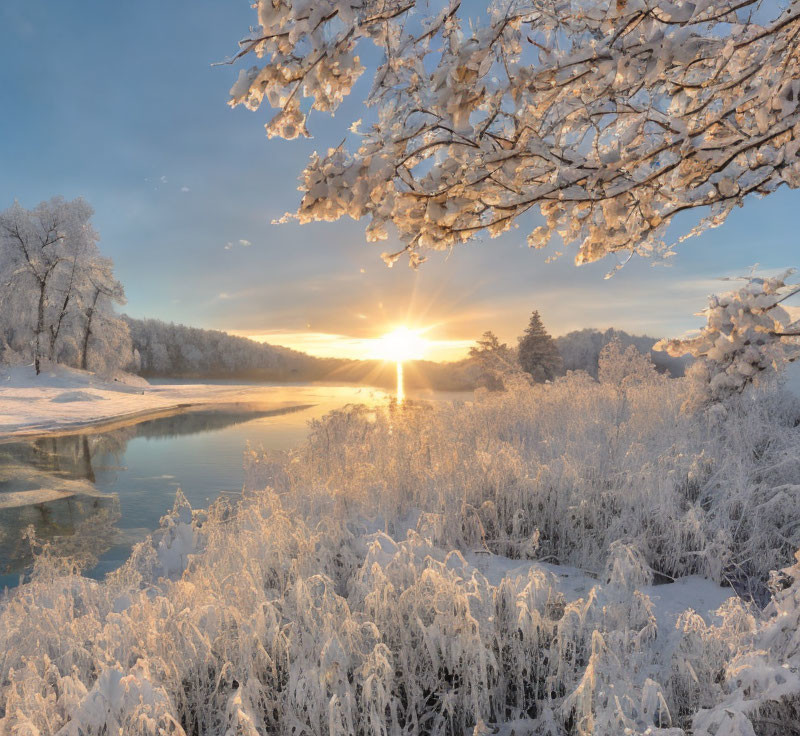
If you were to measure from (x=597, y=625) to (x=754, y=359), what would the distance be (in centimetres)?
208

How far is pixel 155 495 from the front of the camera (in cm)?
893

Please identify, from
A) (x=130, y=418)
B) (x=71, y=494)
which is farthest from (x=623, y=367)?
(x=130, y=418)

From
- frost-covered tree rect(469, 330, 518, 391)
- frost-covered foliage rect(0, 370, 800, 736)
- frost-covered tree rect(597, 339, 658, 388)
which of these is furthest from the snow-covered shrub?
frost-covered tree rect(469, 330, 518, 391)

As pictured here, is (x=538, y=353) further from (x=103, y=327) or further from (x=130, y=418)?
(x=103, y=327)

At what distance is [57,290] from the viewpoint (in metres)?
26.1

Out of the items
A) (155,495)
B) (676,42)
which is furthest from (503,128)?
(155,495)

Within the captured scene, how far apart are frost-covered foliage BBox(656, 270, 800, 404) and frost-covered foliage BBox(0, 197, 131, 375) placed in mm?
28342

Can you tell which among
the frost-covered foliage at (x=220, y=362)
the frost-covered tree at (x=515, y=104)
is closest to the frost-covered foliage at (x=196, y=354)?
the frost-covered foliage at (x=220, y=362)

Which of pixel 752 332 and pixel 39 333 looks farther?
pixel 39 333

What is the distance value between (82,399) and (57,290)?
1011 centimetres

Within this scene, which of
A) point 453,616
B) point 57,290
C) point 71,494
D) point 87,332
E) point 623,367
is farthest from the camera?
point 87,332

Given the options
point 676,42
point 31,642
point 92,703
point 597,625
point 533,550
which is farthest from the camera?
point 533,550

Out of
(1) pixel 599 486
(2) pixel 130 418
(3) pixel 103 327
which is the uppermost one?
(3) pixel 103 327

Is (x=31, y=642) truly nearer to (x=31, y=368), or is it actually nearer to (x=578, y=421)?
(x=578, y=421)
